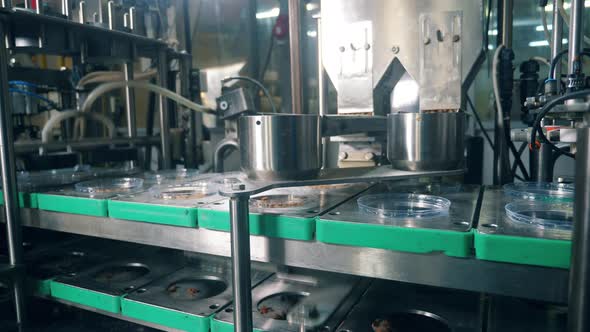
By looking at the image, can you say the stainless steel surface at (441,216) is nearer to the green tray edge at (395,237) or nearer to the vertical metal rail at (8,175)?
the green tray edge at (395,237)

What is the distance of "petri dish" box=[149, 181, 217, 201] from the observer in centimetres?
99

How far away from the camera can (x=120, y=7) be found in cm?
172

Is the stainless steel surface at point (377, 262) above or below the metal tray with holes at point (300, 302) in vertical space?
above

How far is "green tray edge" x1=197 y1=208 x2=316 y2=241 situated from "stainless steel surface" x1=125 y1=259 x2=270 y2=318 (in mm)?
215

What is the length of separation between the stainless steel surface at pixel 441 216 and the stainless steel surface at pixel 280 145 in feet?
0.38

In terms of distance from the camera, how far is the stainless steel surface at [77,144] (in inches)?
56.0

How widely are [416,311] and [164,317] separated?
0.56 meters

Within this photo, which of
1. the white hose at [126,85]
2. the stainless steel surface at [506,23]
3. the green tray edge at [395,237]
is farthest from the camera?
the white hose at [126,85]

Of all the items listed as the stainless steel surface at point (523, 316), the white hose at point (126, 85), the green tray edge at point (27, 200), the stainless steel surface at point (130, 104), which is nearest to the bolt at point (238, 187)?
the stainless steel surface at point (523, 316)

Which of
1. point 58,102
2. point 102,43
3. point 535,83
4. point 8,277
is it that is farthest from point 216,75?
point 535,83

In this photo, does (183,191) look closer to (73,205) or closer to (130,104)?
(73,205)

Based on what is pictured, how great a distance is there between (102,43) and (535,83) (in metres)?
1.39

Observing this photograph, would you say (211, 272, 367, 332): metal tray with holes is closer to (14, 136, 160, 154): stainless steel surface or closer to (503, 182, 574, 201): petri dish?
(503, 182, 574, 201): petri dish

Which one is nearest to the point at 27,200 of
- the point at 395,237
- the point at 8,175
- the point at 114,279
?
the point at 8,175
